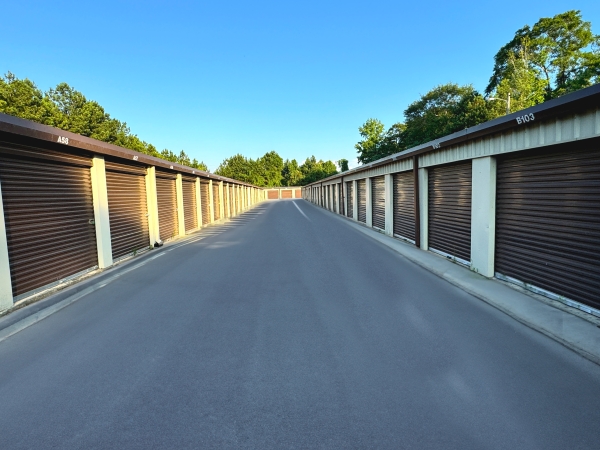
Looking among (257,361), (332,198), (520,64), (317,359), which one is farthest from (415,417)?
(520,64)

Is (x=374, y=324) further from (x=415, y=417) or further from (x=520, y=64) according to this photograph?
(x=520, y=64)

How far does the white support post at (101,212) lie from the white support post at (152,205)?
315 cm

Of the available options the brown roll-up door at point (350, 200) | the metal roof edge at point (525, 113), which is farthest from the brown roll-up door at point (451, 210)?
the brown roll-up door at point (350, 200)

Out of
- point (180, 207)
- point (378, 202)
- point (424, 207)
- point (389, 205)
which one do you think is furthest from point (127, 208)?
point (378, 202)

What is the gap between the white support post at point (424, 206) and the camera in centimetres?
1088

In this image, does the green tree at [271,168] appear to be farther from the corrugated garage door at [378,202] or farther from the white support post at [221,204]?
the corrugated garage door at [378,202]

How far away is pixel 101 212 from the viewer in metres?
8.75

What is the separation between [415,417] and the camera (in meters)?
2.85

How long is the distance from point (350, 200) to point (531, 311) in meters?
19.6

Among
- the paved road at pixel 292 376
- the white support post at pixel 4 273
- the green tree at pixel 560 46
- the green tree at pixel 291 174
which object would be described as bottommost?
the paved road at pixel 292 376

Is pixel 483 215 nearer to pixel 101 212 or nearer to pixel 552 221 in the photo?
pixel 552 221

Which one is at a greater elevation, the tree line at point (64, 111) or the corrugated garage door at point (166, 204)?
the tree line at point (64, 111)

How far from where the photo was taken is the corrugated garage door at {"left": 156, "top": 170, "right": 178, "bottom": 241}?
13.5 meters

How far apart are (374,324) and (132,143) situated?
54789 millimetres
